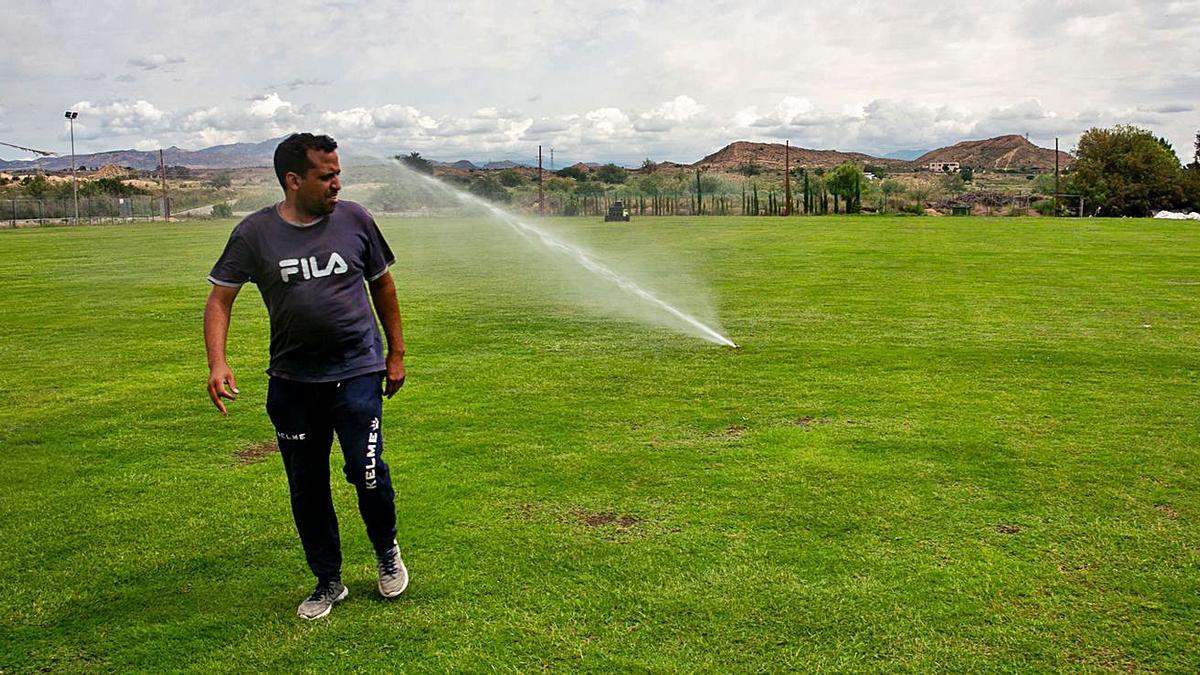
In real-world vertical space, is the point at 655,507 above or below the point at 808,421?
below

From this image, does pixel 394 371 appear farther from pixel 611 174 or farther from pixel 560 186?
pixel 611 174

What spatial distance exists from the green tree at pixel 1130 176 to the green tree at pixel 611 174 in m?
71.8

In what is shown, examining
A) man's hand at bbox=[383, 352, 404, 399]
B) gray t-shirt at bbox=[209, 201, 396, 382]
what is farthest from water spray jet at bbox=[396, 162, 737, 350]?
gray t-shirt at bbox=[209, 201, 396, 382]

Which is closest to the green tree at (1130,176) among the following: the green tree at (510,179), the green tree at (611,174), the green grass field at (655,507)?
the green tree at (510,179)

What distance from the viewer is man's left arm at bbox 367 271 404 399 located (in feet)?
15.9

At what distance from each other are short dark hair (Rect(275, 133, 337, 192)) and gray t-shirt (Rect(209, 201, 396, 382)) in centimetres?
23

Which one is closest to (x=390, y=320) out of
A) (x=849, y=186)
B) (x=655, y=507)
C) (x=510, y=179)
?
(x=655, y=507)

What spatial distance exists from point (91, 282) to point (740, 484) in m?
21.5

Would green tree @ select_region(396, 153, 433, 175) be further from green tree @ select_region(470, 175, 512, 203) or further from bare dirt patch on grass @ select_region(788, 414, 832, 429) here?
green tree @ select_region(470, 175, 512, 203)

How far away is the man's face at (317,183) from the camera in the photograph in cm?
441

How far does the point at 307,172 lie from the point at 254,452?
3.91m

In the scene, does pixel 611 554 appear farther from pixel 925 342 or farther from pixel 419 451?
pixel 925 342

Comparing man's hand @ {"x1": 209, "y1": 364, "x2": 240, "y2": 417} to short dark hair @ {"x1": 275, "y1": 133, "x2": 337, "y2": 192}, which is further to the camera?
man's hand @ {"x1": 209, "y1": 364, "x2": 240, "y2": 417}

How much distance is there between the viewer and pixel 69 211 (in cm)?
7769
